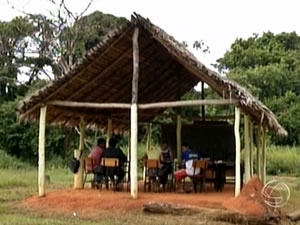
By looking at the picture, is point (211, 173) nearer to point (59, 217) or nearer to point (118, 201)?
point (118, 201)

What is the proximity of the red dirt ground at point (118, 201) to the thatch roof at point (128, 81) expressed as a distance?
185 cm

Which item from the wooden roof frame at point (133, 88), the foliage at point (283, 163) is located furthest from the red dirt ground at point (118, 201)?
the foliage at point (283, 163)

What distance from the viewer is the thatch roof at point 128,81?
503 inches

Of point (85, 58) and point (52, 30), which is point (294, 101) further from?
point (85, 58)

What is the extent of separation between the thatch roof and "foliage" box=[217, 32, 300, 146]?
12228 millimetres

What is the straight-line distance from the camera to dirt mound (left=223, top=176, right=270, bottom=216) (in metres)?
11.6

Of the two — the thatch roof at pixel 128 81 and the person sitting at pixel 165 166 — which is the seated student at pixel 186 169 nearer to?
the person sitting at pixel 165 166

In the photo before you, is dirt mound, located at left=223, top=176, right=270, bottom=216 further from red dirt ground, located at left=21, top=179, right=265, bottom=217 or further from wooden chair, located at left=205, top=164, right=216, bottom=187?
wooden chair, located at left=205, top=164, right=216, bottom=187

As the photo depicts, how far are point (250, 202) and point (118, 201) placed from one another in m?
2.60

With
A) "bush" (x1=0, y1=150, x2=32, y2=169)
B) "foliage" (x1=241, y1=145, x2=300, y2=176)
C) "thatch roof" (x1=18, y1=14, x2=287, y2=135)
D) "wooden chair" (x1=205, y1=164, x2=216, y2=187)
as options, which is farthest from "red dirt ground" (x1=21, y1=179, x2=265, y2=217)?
"bush" (x1=0, y1=150, x2=32, y2=169)

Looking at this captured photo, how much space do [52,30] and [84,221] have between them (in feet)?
64.1

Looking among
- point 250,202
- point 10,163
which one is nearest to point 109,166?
point 250,202

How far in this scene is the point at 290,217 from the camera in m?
11.9

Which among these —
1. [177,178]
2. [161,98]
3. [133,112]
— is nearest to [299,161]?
[161,98]
